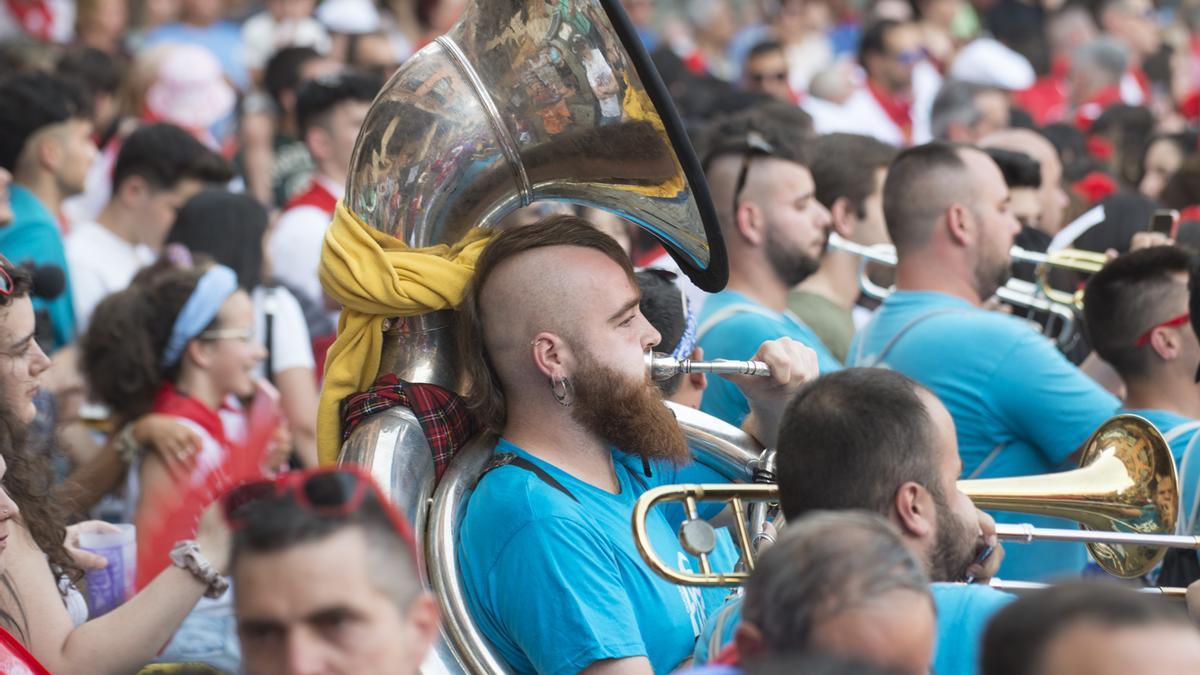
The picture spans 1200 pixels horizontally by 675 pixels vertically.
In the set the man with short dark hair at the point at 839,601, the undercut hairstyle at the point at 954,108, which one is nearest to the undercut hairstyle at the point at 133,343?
the man with short dark hair at the point at 839,601

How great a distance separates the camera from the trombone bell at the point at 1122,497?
3.75m

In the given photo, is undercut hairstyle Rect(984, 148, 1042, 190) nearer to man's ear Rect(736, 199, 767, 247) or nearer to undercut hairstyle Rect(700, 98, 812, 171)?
undercut hairstyle Rect(700, 98, 812, 171)

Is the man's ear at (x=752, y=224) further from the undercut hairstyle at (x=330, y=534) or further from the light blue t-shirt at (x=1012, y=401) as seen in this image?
the undercut hairstyle at (x=330, y=534)

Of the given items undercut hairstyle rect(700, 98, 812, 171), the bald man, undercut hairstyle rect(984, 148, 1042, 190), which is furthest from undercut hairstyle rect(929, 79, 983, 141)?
undercut hairstyle rect(700, 98, 812, 171)

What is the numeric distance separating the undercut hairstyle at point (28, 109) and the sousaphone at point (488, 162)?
3325 millimetres

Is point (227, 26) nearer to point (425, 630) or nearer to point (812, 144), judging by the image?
Result: point (812, 144)

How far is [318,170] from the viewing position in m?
7.18

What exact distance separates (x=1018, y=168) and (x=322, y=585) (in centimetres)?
470

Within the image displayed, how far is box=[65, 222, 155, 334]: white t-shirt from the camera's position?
20.1 ft

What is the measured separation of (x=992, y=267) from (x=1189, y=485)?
1232mm

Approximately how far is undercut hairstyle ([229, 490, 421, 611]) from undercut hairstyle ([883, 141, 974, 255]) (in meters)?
3.17

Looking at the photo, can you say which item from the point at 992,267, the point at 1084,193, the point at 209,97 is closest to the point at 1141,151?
the point at 1084,193

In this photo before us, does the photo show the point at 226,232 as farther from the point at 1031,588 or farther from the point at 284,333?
the point at 1031,588

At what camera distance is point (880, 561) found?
7.59ft
